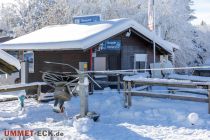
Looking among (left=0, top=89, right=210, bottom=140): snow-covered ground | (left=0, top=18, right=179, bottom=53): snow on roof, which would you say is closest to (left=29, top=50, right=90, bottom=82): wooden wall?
(left=0, top=18, right=179, bottom=53): snow on roof

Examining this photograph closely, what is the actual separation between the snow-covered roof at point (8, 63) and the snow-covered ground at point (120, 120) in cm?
137

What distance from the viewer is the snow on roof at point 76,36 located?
691 inches

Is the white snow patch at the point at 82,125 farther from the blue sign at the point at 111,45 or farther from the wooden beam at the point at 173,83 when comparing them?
the blue sign at the point at 111,45

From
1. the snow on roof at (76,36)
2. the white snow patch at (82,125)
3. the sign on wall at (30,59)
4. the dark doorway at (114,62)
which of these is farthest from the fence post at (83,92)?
the sign on wall at (30,59)

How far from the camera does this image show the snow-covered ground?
1041cm

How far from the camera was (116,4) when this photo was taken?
112ft

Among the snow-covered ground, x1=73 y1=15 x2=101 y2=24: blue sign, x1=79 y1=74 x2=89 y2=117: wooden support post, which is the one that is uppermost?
x1=73 y1=15 x2=101 y2=24: blue sign

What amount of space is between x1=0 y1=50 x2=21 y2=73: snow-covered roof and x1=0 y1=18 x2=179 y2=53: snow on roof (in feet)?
26.9

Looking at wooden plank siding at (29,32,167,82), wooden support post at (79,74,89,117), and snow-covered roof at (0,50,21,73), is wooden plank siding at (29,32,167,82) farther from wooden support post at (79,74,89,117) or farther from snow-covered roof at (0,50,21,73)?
snow-covered roof at (0,50,21,73)

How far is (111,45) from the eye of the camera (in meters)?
20.2

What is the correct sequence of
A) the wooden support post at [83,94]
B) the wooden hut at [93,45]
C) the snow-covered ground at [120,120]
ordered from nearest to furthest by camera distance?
the snow-covered ground at [120,120] < the wooden support post at [83,94] < the wooden hut at [93,45]

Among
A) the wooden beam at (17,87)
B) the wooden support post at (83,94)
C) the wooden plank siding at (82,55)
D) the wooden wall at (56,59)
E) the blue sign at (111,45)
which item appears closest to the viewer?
the wooden support post at (83,94)

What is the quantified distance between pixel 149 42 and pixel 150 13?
1.92 metres

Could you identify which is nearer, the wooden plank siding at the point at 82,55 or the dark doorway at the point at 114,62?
the wooden plank siding at the point at 82,55
